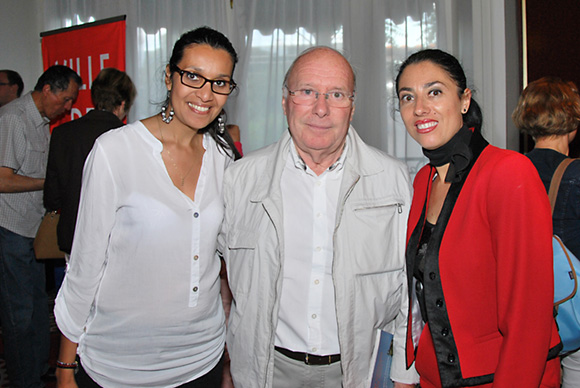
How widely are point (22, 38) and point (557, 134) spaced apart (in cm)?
575

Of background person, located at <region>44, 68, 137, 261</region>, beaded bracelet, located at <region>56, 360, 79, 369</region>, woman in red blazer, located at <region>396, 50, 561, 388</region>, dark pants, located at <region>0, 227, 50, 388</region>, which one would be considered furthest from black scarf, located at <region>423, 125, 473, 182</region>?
dark pants, located at <region>0, 227, 50, 388</region>

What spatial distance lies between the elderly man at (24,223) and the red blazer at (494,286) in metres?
2.53

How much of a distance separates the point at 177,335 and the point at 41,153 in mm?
2106

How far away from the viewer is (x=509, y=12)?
3377 millimetres

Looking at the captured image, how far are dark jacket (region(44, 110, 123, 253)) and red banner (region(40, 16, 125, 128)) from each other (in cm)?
214

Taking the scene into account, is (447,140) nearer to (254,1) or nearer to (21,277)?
(21,277)

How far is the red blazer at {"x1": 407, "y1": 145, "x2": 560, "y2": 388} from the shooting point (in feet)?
3.89

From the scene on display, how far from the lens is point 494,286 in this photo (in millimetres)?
1310

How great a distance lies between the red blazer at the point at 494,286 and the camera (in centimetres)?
119

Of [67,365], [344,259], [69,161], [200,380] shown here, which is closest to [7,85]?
[69,161]

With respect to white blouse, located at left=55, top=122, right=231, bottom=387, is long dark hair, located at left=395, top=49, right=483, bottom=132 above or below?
above

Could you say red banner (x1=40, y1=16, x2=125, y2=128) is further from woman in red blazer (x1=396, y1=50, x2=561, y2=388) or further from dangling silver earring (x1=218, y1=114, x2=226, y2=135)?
woman in red blazer (x1=396, y1=50, x2=561, y2=388)

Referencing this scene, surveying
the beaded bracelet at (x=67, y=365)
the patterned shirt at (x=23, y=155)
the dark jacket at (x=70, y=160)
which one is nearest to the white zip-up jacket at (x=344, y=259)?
the beaded bracelet at (x=67, y=365)

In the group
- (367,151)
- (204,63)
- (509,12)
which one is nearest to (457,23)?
(509,12)
